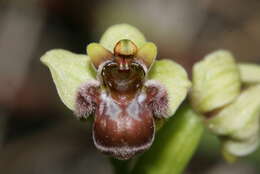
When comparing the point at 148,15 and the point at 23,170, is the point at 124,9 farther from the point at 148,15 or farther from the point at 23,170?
the point at 23,170

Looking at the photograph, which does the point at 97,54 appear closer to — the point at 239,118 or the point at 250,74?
the point at 239,118

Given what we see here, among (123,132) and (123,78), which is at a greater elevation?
(123,78)

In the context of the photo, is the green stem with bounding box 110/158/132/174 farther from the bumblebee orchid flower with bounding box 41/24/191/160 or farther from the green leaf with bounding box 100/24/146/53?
the green leaf with bounding box 100/24/146/53

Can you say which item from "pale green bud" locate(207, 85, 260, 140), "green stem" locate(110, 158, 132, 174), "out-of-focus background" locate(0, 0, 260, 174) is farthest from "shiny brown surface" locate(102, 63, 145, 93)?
"out-of-focus background" locate(0, 0, 260, 174)

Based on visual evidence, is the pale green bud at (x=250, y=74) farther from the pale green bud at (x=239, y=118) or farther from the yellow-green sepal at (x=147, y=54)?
the yellow-green sepal at (x=147, y=54)

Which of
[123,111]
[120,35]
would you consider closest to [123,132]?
[123,111]

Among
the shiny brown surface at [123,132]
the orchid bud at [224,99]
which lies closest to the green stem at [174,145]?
the orchid bud at [224,99]

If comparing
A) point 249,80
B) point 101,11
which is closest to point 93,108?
point 249,80
